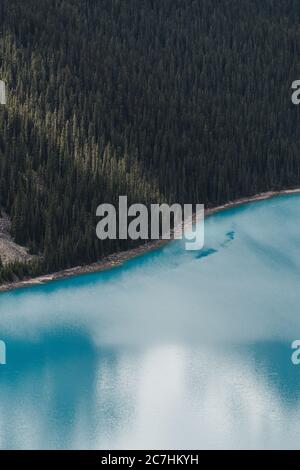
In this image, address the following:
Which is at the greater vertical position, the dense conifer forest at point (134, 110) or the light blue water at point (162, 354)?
the dense conifer forest at point (134, 110)

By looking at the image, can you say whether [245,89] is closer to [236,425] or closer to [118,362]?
[118,362]

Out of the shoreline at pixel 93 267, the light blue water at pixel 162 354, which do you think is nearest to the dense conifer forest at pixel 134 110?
the shoreline at pixel 93 267

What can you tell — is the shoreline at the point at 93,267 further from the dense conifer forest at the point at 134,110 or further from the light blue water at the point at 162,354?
the light blue water at the point at 162,354

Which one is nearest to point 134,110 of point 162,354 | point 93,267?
point 93,267

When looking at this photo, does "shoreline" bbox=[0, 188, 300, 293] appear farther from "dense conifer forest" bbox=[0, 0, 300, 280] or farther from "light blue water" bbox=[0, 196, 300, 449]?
"light blue water" bbox=[0, 196, 300, 449]

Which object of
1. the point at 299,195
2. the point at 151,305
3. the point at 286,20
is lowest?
the point at 151,305

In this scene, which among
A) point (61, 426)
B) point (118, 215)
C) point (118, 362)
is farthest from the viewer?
point (118, 215)

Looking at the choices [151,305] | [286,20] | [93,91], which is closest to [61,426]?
[151,305]
